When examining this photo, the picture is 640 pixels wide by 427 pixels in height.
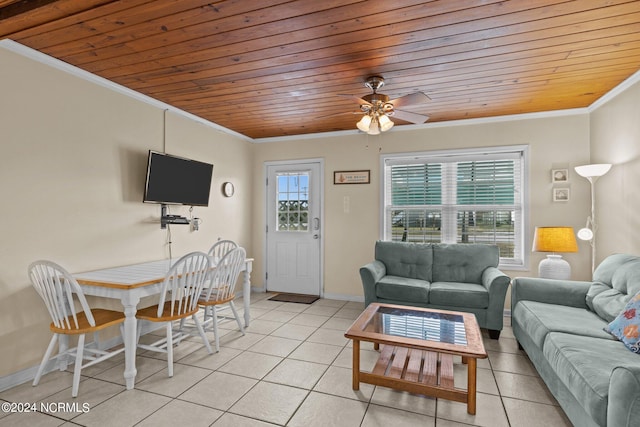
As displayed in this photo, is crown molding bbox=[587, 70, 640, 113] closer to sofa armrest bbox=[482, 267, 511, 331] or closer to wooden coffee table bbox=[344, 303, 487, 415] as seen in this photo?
sofa armrest bbox=[482, 267, 511, 331]

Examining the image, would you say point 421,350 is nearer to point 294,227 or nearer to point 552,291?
point 552,291

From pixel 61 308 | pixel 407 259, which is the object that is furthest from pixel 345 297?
pixel 61 308

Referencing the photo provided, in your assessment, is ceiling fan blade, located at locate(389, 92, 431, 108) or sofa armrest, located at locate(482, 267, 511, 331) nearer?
ceiling fan blade, located at locate(389, 92, 431, 108)

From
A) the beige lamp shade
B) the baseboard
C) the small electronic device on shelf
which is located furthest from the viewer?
the baseboard

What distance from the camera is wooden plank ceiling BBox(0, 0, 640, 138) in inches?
78.9

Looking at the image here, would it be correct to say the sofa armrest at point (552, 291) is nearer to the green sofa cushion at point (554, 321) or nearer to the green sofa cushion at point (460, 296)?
the green sofa cushion at point (554, 321)

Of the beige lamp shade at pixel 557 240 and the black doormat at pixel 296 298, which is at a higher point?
the beige lamp shade at pixel 557 240

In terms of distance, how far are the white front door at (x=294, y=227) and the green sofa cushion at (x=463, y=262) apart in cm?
180

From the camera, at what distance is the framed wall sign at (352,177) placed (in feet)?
15.6

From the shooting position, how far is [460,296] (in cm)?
337

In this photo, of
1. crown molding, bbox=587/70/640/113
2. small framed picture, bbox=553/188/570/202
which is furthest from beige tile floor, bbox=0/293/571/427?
crown molding, bbox=587/70/640/113

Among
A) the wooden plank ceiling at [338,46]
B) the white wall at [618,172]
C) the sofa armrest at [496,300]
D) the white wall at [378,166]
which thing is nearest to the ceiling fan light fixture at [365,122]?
the wooden plank ceiling at [338,46]

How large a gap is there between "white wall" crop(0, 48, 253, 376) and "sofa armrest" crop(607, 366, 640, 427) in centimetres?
358

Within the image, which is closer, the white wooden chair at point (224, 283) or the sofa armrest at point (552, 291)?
the sofa armrest at point (552, 291)
